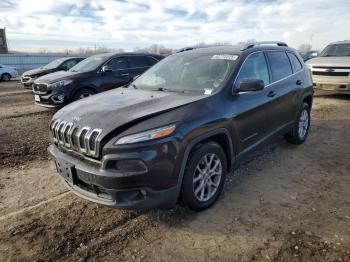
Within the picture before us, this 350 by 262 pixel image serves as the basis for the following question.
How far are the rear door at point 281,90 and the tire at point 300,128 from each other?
304 millimetres

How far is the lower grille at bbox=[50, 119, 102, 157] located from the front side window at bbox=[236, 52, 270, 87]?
73.0 inches

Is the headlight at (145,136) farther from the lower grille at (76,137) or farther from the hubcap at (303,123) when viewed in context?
the hubcap at (303,123)

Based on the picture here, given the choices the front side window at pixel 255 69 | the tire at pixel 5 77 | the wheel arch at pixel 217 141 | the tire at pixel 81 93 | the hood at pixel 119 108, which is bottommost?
the tire at pixel 5 77

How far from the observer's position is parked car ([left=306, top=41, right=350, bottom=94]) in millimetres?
10148

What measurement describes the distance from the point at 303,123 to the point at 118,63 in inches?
229

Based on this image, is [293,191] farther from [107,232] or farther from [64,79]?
[64,79]

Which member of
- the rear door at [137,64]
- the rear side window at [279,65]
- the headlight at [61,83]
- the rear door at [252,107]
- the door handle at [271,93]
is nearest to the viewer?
the rear door at [252,107]

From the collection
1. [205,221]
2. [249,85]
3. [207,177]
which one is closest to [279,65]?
[249,85]

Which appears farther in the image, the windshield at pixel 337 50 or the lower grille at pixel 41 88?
the windshield at pixel 337 50

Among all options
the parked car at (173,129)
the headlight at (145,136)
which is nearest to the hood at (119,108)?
the parked car at (173,129)

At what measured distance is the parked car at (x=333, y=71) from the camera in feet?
33.3

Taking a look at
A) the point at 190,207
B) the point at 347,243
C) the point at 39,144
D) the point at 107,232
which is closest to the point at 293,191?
the point at 347,243

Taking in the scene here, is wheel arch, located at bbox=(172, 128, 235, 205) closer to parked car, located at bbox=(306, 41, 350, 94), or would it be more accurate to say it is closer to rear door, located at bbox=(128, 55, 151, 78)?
rear door, located at bbox=(128, 55, 151, 78)

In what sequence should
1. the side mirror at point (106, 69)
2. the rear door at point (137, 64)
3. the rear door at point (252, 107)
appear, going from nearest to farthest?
the rear door at point (252, 107) < the side mirror at point (106, 69) < the rear door at point (137, 64)
